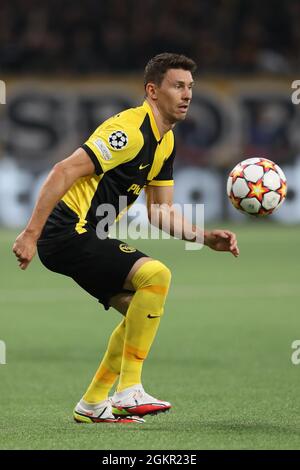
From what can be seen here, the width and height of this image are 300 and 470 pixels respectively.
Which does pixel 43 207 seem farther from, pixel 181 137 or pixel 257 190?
pixel 181 137

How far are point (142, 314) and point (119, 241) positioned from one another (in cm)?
43

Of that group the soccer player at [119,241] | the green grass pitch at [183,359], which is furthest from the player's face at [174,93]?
the green grass pitch at [183,359]

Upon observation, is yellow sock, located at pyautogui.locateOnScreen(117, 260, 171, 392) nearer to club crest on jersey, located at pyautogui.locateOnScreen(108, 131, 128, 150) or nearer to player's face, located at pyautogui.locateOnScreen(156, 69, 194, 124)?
club crest on jersey, located at pyautogui.locateOnScreen(108, 131, 128, 150)

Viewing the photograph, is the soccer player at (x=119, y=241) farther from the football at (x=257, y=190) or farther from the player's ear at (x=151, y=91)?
the football at (x=257, y=190)

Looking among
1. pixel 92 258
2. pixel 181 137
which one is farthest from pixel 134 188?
pixel 181 137

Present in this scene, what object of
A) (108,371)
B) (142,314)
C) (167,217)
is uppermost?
(167,217)

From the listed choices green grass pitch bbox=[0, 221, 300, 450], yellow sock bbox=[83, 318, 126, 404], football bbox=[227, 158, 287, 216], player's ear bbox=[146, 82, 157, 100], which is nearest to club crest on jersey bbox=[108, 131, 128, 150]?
player's ear bbox=[146, 82, 157, 100]

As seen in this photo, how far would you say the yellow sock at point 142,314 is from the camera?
5.93 metres

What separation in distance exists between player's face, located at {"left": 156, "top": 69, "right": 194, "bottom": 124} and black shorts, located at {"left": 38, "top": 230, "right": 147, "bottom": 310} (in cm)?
80

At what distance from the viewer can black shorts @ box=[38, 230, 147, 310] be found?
19.5ft

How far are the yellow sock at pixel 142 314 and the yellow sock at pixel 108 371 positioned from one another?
0.47 feet

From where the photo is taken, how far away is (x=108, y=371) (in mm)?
6266

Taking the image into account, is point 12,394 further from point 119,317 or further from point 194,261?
point 194,261

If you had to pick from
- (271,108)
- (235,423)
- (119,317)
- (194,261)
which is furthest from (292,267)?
(235,423)
